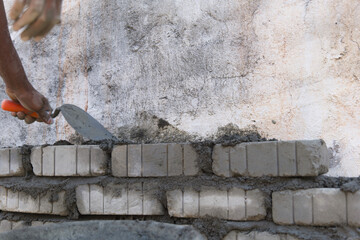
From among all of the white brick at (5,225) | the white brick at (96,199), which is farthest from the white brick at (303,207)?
the white brick at (5,225)

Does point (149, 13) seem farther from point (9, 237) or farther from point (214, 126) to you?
point (9, 237)

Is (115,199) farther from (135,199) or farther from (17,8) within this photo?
(17,8)

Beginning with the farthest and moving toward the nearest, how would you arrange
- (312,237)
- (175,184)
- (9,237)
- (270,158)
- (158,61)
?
(158,61) < (175,184) < (270,158) < (312,237) < (9,237)

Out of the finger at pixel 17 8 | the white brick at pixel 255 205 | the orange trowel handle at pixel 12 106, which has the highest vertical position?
the finger at pixel 17 8

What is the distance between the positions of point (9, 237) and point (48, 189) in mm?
767

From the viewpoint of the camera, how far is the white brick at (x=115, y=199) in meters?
2.15

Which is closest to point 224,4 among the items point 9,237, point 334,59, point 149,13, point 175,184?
point 149,13

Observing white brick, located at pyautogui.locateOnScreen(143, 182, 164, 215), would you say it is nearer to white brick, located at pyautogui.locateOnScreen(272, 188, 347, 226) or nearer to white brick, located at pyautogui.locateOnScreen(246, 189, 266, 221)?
white brick, located at pyautogui.locateOnScreen(246, 189, 266, 221)

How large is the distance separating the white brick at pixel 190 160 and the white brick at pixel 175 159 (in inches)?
1.2

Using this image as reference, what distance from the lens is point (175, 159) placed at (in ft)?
6.75

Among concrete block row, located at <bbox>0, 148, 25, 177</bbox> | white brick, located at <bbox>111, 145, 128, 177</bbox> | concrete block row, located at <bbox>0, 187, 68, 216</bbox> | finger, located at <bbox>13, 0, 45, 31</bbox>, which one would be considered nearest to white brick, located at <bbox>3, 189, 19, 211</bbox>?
concrete block row, located at <bbox>0, 187, 68, 216</bbox>

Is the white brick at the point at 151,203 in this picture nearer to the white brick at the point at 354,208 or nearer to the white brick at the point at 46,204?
the white brick at the point at 46,204

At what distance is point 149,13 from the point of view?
271 cm

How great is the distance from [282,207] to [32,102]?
155cm
